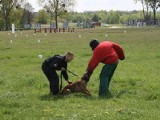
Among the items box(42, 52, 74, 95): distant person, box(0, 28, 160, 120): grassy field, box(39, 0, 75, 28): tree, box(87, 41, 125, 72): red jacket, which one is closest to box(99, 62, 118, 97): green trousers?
box(87, 41, 125, 72): red jacket

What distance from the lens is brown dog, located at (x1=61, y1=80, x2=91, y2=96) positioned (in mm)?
12828

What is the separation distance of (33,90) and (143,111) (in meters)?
4.68

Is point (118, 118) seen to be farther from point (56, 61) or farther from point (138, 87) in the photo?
point (138, 87)

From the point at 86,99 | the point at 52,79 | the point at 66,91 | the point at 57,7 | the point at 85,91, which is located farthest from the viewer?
the point at 57,7

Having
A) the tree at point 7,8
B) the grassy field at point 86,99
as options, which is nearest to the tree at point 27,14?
the tree at point 7,8

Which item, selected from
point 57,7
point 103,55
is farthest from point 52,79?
point 57,7

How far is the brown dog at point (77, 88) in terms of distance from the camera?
1283cm

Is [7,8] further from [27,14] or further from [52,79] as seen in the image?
[52,79]

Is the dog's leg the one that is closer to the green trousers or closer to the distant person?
the green trousers

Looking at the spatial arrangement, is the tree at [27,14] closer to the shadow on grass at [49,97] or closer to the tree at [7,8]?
the tree at [7,8]

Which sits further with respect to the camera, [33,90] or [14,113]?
[33,90]

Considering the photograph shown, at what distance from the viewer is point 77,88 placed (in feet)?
42.2

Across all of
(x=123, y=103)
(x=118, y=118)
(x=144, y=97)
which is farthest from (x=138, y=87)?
(x=118, y=118)

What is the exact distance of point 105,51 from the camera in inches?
502
